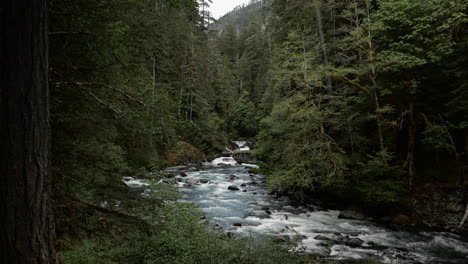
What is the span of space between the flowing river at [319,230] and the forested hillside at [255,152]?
108 mm

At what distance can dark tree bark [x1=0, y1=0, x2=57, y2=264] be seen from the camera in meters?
2.28

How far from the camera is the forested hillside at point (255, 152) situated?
3.90 meters

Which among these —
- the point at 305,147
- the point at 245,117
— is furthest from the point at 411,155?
the point at 245,117

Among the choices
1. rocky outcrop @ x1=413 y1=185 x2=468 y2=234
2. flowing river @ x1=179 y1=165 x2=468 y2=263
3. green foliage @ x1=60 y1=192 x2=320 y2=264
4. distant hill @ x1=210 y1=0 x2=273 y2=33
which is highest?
distant hill @ x1=210 y1=0 x2=273 y2=33

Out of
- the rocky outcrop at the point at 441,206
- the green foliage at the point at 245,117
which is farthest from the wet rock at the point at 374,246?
the green foliage at the point at 245,117

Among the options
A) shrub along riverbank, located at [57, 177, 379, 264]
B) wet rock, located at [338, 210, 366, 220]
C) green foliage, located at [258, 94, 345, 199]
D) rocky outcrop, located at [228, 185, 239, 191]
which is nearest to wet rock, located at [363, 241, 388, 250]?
wet rock, located at [338, 210, 366, 220]

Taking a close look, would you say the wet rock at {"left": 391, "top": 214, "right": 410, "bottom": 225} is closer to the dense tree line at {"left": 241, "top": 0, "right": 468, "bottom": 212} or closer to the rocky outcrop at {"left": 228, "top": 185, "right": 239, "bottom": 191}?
the dense tree line at {"left": 241, "top": 0, "right": 468, "bottom": 212}

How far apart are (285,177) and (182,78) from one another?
20.8m

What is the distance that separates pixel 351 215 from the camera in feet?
40.4

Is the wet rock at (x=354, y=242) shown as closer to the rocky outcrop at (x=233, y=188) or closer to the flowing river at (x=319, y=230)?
the flowing river at (x=319, y=230)

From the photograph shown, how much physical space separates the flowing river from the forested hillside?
0.11 metres

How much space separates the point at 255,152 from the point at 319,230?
8.96 meters

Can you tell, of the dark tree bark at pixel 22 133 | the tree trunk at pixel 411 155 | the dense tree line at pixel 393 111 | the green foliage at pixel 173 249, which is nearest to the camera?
the dark tree bark at pixel 22 133

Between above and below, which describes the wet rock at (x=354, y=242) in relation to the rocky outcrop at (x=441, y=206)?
below
